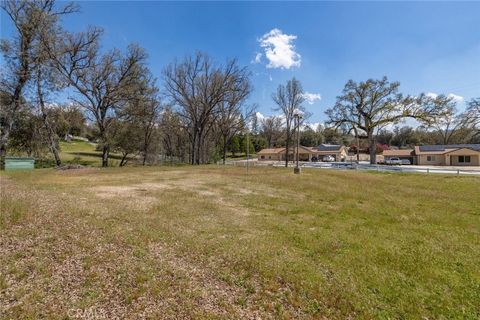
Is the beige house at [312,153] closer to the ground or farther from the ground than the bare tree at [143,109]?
closer to the ground

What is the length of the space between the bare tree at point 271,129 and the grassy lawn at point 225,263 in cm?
7776

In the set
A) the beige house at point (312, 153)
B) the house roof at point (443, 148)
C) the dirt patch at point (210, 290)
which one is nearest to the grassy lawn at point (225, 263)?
the dirt patch at point (210, 290)

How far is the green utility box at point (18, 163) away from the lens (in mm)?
16656

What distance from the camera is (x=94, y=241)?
5.04 m

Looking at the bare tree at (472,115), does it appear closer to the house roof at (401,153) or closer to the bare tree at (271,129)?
the house roof at (401,153)

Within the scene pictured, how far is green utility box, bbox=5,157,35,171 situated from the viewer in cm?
1666

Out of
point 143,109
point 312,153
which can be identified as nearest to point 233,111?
point 143,109

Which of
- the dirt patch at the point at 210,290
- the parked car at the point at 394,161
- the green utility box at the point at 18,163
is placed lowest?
the dirt patch at the point at 210,290

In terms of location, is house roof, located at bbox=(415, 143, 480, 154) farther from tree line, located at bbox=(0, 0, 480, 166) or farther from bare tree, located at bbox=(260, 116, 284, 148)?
bare tree, located at bbox=(260, 116, 284, 148)

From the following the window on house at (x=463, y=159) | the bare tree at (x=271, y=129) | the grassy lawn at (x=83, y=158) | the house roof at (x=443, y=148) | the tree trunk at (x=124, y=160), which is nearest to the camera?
the grassy lawn at (x=83, y=158)

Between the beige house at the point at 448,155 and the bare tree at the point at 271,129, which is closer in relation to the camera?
the beige house at the point at 448,155

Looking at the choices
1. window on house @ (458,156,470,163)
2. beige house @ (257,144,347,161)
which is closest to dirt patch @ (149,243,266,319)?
window on house @ (458,156,470,163)

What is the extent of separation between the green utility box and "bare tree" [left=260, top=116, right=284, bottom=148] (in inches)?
2837

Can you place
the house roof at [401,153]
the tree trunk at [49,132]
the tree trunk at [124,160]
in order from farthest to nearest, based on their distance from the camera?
1. the house roof at [401,153]
2. the tree trunk at [124,160]
3. the tree trunk at [49,132]
